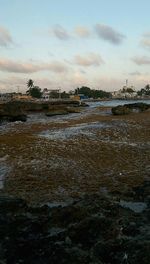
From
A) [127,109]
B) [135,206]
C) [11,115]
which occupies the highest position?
[127,109]

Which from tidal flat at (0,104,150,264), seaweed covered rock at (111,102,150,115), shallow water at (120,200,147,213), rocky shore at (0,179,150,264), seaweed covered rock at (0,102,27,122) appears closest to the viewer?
rocky shore at (0,179,150,264)

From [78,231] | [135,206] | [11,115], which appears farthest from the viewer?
[11,115]

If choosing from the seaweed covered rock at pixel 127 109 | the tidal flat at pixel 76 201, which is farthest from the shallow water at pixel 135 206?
the seaweed covered rock at pixel 127 109

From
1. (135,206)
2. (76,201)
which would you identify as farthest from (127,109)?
(135,206)

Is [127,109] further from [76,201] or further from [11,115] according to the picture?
[76,201]

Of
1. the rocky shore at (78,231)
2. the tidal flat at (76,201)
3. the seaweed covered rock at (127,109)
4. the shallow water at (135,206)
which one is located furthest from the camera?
the seaweed covered rock at (127,109)

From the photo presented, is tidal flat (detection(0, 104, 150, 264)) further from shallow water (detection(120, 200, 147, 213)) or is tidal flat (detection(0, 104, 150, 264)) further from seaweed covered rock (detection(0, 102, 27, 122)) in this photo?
seaweed covered rock (detection(0, 102, 27, 122))

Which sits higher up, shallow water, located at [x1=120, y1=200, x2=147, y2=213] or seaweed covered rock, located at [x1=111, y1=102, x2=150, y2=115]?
seaweed covered rock, located at [x1=111, y1=102, x2=150, y2=115]

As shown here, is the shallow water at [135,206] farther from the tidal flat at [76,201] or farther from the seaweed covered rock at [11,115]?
the seaweed covered rock at [11,115]

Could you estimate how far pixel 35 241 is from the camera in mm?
11828

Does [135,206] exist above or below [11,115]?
below

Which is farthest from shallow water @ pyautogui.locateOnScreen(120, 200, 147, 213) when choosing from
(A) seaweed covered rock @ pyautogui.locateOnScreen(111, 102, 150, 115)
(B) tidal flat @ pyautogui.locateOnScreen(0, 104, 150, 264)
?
(A) seaweed covered rock @ pyautogui.locateOnScreen(111, 102, 150, 115)

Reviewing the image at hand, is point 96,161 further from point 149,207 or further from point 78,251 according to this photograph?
point 78,251

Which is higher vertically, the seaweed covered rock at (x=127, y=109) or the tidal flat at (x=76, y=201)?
the seaweed covered rock at (x=127, y=109)
